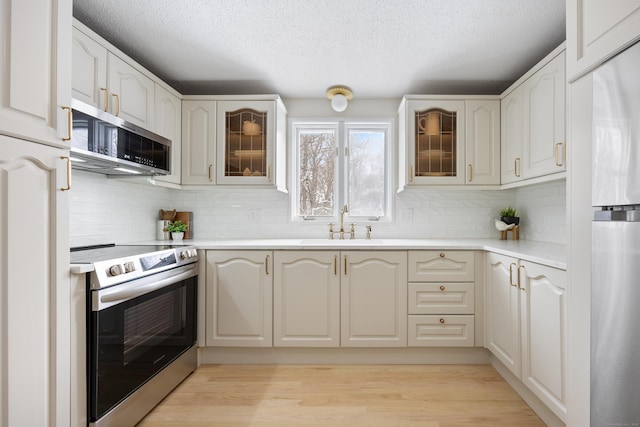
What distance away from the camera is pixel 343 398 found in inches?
81.8

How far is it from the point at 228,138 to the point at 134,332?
1699 mm

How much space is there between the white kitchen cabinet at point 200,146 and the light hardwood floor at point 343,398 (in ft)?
5.00

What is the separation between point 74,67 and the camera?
5.64 ft

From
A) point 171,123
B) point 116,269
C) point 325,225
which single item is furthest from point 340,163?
point 116,269

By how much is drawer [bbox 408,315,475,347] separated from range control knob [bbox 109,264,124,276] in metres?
1.94

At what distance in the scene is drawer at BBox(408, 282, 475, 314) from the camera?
251 centimetres

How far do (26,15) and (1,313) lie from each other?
0.97 m

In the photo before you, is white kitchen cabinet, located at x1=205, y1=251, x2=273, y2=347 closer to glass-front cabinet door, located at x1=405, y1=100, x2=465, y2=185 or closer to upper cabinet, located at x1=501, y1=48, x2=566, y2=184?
glass-front cabinet door, located at x1=405, y1=100, x2=465, y2=185

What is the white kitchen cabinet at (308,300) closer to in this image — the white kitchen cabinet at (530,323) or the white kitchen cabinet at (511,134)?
the white kitchen cabinet at (530,323)

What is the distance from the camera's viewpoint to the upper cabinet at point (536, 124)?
6.57ft

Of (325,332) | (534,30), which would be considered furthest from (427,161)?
(325,332)

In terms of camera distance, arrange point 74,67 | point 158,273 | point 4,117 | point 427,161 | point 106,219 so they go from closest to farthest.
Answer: point 4,117 → point 74,67 → point 158,273 → point 106,219 → point 427,161

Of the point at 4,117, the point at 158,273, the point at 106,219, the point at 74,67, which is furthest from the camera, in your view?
the point at 106,219

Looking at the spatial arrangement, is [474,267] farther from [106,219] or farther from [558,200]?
[106,219]
